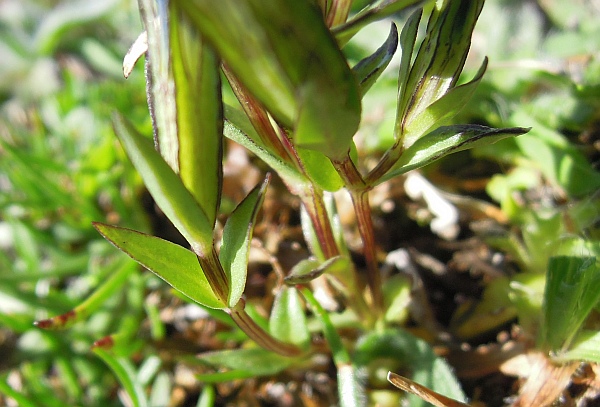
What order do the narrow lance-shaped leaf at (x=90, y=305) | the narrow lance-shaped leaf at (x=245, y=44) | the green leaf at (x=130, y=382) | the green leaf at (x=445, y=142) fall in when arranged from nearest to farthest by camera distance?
the narrow lance-shaped leaf at (x=245, y=44) < the green leaf at (x=445, y=142) < the narrow lance-shaped leaf at (x=90, y=305) < the green leaf at (x=130, y=382)

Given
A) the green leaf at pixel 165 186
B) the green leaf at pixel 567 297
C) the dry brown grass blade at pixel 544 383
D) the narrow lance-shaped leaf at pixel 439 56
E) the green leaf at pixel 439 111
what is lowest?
the dry brown grass blade at pixel 544 383

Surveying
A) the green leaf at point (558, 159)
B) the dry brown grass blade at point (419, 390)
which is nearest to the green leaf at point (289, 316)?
the dry brown grass blade at point (419, 390)

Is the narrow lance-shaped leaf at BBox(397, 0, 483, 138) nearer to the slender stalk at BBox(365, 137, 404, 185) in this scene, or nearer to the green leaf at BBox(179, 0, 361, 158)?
the slender stalk at BBox(365, 137, 404, 185)

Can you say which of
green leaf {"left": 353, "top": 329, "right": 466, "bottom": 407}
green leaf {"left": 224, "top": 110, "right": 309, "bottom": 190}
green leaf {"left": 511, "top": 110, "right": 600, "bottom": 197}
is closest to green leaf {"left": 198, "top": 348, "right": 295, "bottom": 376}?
green leaf {"left": 353, "top": 329, "right": 466, "bottom": 407}

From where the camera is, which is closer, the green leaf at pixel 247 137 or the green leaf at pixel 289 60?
the green leaf at pixel 289 60

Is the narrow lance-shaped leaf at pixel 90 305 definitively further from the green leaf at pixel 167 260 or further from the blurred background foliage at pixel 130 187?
the green leaf at pixel 167 260

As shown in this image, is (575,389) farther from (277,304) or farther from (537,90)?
(537,90)
